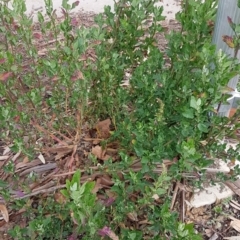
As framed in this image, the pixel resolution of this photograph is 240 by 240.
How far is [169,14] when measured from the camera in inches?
158

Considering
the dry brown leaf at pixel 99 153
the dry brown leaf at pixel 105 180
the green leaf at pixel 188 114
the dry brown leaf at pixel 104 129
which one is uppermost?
the green leaf at pixel 188 114

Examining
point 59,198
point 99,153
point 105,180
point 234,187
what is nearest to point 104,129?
point 99,153

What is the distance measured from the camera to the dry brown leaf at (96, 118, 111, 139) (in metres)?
2.36

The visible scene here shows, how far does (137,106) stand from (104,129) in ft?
1.26

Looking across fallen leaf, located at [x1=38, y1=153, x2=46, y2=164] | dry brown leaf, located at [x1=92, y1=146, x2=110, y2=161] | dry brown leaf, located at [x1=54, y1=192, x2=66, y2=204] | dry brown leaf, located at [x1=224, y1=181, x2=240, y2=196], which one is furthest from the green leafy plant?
dry brown leaf, located at [x1=224, y1=181, x2=240, y2=196]

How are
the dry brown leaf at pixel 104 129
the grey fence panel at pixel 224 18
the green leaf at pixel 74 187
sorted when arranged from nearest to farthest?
1. the green leaf at pixel 74 187
2. the grey fence panel at pixel 224 18
3. the dry brown leaf at pixel 104 129

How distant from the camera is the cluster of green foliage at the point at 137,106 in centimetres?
165

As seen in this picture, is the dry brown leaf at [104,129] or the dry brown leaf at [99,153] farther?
the dry brown leaf at [104,129]

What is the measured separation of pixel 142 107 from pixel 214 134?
0.37 m

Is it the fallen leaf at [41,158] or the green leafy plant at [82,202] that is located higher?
the green leafy plant at [82,202]

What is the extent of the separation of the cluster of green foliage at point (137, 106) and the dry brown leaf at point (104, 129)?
0.06 metres

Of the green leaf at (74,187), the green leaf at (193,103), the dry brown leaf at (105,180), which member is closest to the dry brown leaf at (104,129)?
the dry brown leaf at (105,180)

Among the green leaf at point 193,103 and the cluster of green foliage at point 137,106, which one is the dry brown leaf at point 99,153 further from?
the green leaf at point 193,103

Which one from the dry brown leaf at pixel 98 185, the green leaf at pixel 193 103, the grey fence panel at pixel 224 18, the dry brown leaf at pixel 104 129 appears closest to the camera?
the green leaf at pixel 193 103
